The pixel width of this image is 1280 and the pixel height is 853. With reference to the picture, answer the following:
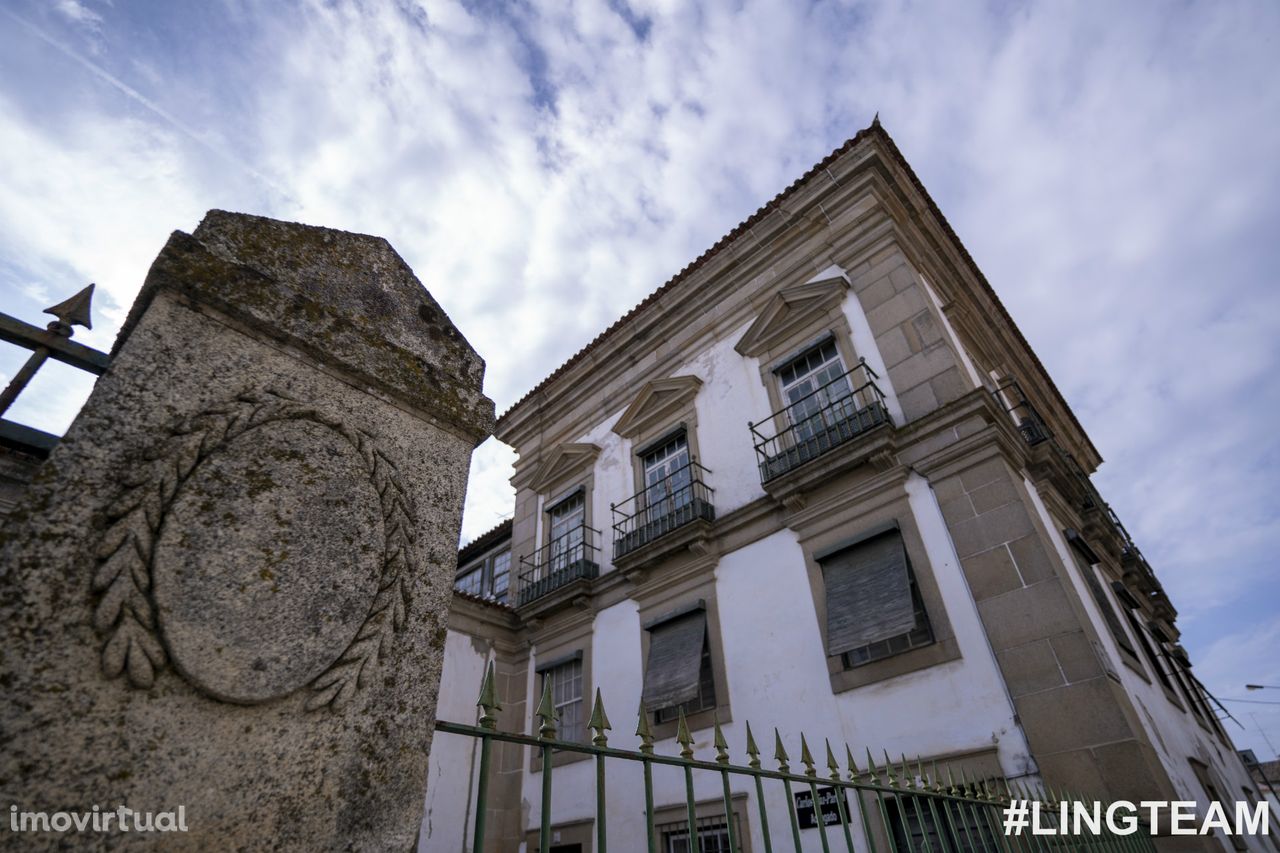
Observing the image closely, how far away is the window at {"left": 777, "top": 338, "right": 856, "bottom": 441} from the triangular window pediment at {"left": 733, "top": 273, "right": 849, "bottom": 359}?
1.75 feet

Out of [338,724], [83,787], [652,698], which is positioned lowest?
[83,787]

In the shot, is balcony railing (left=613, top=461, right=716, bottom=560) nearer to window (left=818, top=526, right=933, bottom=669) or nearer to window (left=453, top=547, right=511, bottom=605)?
window (left=818, top=526, right=933, bottom=669)

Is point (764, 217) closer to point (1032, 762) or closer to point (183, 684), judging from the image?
point (1032, 762)

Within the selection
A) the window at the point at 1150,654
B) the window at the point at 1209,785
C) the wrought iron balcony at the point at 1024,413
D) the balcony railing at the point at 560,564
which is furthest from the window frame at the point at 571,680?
the window at the point at 1150,654

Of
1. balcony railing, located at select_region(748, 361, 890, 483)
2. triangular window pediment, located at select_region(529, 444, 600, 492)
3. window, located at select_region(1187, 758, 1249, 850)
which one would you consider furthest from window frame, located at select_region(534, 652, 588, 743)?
window, located at select_region(1187, 758, 1249, 850)

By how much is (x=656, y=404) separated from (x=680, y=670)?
15.4 feet

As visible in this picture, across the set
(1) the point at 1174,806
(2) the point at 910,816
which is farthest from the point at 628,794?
(1) the point at 1174,806

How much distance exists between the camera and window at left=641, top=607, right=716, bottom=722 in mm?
8297

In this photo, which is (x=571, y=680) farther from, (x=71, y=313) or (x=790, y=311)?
(x=71, y=313)

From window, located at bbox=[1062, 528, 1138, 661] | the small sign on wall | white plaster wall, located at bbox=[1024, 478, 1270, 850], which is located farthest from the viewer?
window, located at bbox=[1062, 528, 1138, 661]

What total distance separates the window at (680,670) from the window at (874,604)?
200 cm

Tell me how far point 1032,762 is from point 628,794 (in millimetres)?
4933

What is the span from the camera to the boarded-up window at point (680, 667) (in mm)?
8289

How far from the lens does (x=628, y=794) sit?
841 cm
